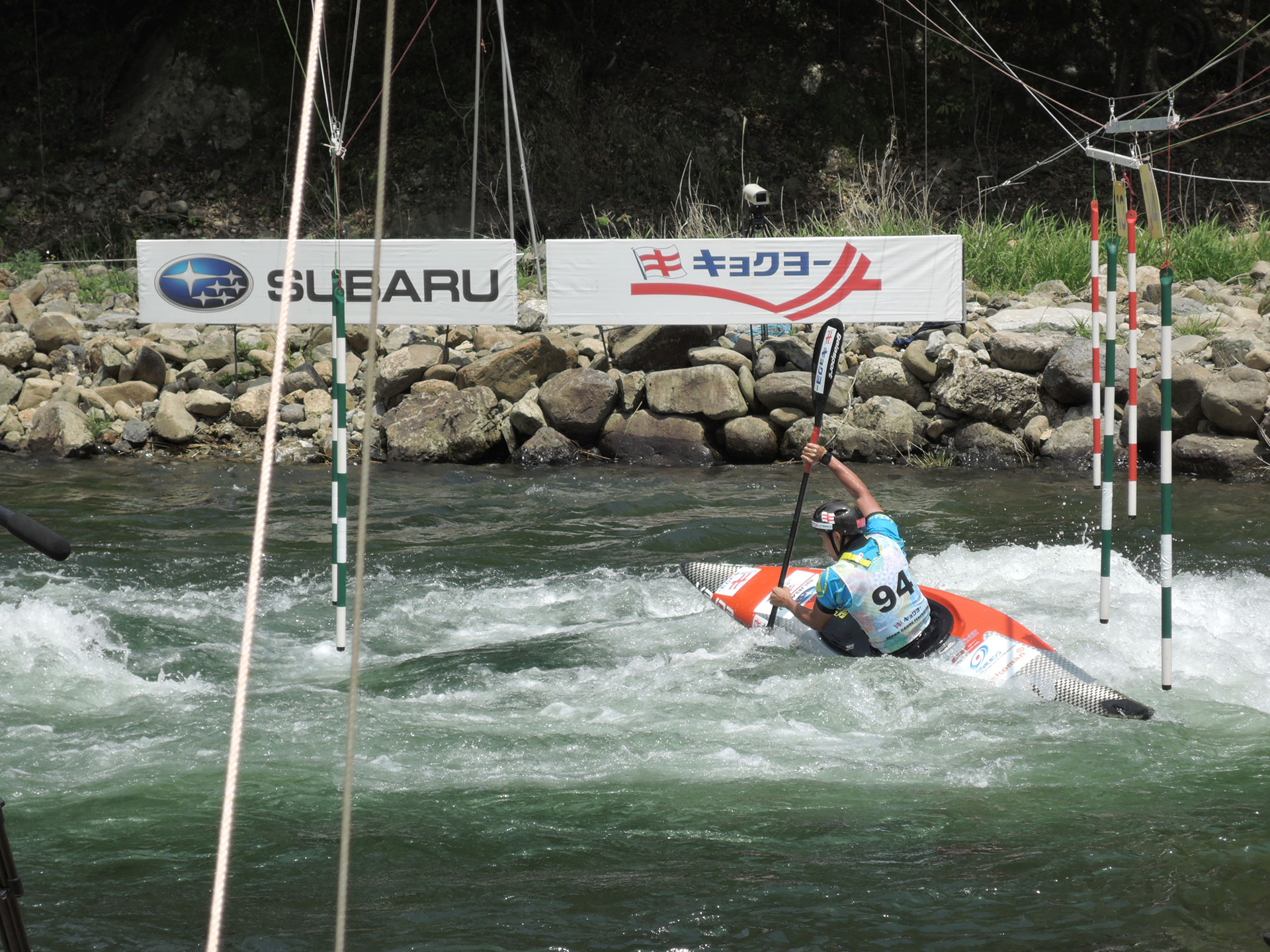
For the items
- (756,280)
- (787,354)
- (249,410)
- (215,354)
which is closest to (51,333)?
(215,354)

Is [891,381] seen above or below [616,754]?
above

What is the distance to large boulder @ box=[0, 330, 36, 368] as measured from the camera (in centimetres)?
1234

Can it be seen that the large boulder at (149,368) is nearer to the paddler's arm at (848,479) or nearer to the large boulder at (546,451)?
the large boulder at (546,451)

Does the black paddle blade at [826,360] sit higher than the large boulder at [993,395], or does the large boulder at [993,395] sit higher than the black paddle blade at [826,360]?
the black paddle blade at [826,360]

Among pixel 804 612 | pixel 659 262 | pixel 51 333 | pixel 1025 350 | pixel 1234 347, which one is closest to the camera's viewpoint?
pixel 804 612

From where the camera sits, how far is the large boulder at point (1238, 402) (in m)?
9.61

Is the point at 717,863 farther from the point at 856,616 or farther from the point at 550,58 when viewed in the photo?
the point at 550,58

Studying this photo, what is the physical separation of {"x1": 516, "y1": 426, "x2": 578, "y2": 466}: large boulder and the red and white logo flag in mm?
1722

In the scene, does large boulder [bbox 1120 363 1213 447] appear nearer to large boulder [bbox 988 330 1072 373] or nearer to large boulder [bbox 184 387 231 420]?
large boulder [bbox 988 330 1072 373]

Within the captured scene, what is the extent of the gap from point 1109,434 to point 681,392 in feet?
19.2

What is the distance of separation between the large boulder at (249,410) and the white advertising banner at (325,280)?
73 cm

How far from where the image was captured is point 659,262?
11.1 metres

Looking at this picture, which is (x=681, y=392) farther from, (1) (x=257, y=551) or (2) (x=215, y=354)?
(1) (x=257, y=551)

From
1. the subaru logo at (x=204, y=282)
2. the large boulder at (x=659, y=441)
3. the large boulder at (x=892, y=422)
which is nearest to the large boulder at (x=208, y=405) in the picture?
the subaru logo at (x=204, y=282)
